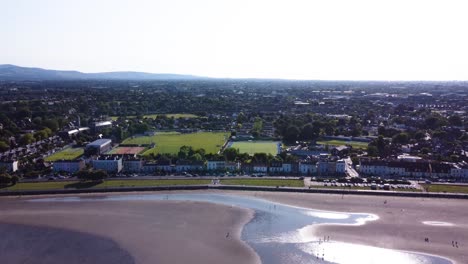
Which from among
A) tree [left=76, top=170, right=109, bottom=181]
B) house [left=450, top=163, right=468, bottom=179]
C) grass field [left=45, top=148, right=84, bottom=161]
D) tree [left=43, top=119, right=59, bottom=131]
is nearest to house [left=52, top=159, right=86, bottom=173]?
Result: tree [left=76, top=170, right=109, bottom=181]

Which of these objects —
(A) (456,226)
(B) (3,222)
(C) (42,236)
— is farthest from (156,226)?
(A) (456,226)

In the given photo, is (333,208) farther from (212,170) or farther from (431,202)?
(212,170)

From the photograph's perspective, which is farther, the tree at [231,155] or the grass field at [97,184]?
the tree at [231,155]

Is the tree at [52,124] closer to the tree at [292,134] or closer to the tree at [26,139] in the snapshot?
the tree at [26,139]

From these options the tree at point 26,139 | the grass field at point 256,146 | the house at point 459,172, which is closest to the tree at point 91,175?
the grass field at point 256,146

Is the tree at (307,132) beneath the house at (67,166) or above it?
above

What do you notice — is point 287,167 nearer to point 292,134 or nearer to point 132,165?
point 132,165
